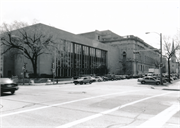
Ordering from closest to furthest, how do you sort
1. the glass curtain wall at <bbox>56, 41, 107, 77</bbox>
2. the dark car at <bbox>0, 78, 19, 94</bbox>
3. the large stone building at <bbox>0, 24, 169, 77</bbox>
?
1. the dark car at <bbox>0, 78, 19, 94</bbox>
2. the large stone building at <bbox>0, 24, 169, 77</bbox>
3. the glass curtain wall at <bbox>56, 41, 107, 77</bbox>

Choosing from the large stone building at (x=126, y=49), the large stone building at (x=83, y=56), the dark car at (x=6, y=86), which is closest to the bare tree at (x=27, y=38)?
the large stone building at (x=83, y=56)

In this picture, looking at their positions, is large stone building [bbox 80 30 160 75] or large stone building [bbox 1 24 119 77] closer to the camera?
large stone building [bbox 1 24 119 77]

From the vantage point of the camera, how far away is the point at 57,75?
46.5 m

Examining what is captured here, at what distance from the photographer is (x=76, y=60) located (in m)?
54.2

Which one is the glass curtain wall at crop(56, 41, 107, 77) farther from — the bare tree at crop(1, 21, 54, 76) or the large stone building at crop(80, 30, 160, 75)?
the large stone building at crop(80, 30, 160, 75)

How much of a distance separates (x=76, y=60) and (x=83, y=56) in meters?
5.06

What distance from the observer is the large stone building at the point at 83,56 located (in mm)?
43375

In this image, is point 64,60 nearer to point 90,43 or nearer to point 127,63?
point 90,43

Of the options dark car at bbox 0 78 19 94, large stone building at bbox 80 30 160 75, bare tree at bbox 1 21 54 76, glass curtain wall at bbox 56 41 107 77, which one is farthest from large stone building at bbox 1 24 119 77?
dark car at bbox 0 78 19 94

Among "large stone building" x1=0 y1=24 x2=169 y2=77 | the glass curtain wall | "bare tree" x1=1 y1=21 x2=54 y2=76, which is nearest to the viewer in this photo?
"bare tree" x1=1 y1=21 x2=54 y2=76

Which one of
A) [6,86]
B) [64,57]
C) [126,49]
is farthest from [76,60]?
[6,86]

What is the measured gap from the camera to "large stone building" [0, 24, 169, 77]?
43375mm

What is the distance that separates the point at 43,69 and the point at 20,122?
128ft

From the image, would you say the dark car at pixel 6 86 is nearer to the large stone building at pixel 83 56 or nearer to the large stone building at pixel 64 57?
the large stone building at pixel 83 56
